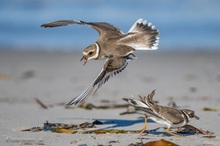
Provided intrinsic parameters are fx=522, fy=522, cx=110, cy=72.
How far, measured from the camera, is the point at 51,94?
8.09 m

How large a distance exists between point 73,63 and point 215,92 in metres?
5.31

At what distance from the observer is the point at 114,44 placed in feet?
20.6

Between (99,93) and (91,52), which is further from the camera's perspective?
(99,93)

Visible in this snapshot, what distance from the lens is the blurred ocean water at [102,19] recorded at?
56.2 feet

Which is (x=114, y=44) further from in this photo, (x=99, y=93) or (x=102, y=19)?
(x=102, y=19)

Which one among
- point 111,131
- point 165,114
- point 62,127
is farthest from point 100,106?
point 165,114

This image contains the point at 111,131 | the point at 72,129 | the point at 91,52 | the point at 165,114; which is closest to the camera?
the point at 165,114

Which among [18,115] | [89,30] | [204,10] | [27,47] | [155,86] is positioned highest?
[204,10]

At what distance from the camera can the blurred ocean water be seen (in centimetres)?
1714

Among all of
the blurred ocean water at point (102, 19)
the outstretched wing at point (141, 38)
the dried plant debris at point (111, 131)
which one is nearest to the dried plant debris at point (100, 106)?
the outstretched wing at point (141, 38)

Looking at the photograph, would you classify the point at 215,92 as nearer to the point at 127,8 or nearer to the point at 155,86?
the point at 155,86

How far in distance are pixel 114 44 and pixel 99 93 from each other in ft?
6.32

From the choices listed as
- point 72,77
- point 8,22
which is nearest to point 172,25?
point 8,22

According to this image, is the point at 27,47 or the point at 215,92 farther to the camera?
the point at 27,47
